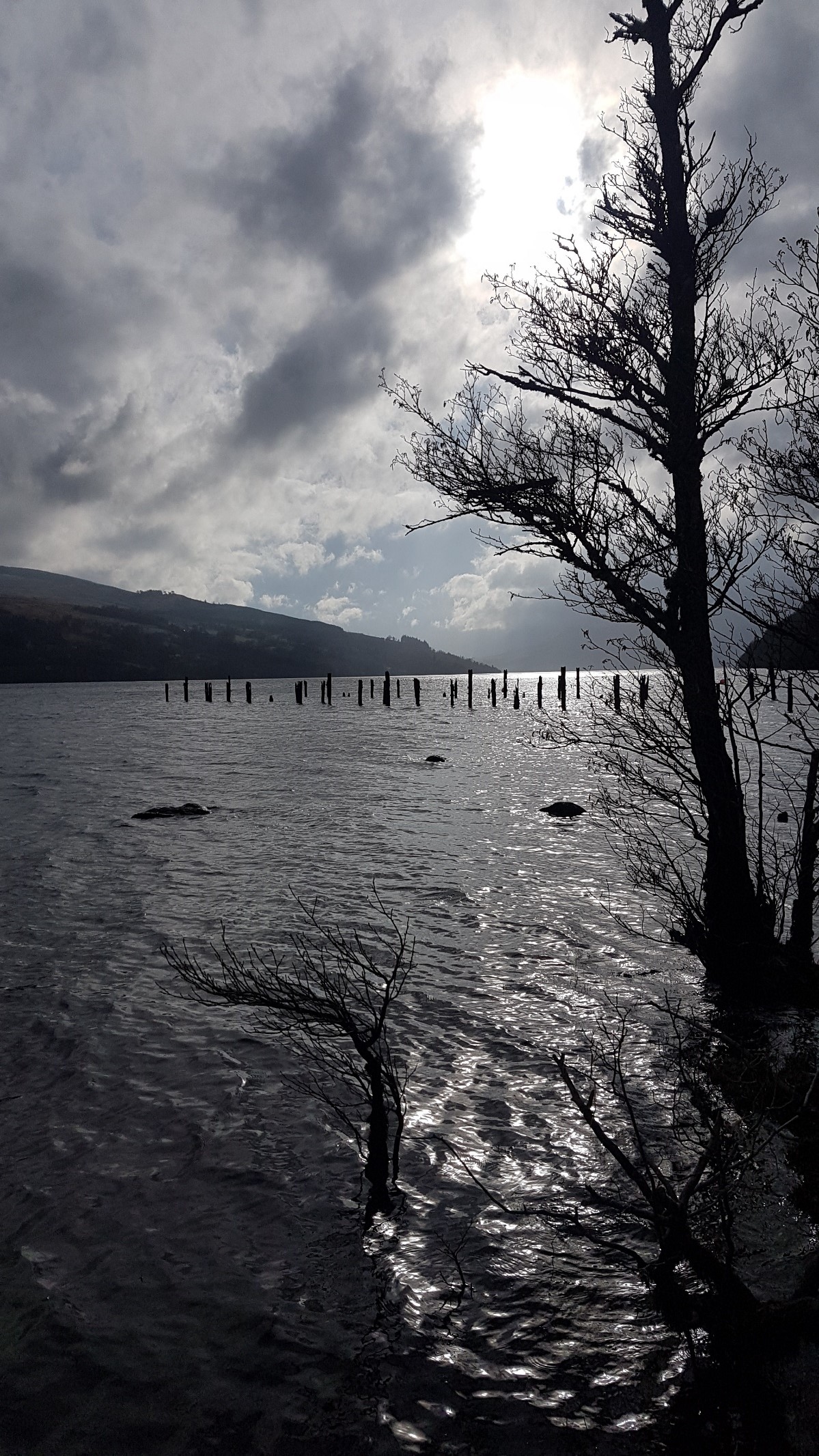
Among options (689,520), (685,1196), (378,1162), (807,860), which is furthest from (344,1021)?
(689,520)

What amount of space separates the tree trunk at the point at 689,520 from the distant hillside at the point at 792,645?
1.67ft

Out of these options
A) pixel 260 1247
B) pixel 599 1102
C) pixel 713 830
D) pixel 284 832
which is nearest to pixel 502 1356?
pixel 260 1247

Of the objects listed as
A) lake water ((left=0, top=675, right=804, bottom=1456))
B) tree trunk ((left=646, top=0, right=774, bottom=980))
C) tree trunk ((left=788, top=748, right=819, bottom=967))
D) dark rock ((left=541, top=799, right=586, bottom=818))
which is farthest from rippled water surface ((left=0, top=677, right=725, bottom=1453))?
dark rock ((left=541, top=799, right=586, bottom=818))

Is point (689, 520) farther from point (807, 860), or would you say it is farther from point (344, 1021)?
point (344, 1021)

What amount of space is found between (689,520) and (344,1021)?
5741 millimetres

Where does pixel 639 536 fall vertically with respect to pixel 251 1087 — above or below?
above

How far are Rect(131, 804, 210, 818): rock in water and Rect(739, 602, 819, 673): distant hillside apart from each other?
54.9ft

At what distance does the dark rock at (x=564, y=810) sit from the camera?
2186 cm

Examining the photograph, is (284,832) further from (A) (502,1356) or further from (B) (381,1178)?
(A) (502,1356)

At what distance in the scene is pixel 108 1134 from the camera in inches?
241

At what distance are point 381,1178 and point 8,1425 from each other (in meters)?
2.33

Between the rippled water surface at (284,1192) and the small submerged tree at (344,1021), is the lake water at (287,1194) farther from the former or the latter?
the small submerged tree at (344,1021)

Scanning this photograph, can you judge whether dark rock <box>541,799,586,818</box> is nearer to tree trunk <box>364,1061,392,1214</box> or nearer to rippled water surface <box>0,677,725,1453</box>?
rippled water surface <box>0,677,725,1453</box>

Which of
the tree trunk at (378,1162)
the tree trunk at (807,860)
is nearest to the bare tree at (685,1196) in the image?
the tree trunk at (378,1162)
